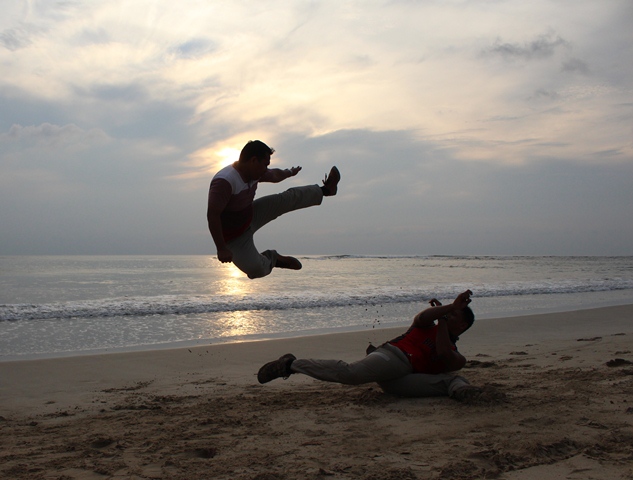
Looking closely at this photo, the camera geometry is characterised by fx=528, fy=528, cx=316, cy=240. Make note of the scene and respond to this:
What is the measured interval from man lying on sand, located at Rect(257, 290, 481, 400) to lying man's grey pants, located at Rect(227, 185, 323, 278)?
102 centimetres

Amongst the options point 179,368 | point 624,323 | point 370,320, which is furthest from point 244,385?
point 624,323

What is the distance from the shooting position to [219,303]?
15367 mm

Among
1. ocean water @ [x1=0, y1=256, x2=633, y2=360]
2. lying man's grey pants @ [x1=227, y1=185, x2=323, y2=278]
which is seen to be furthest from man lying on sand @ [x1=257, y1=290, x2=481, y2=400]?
ocean water @ [x1=0, y1=256, x2=633, y2=360]

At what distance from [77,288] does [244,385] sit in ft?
58.8

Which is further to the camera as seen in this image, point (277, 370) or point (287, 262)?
point (287, 262)

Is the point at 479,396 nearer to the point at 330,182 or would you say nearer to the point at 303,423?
the point at 303,423

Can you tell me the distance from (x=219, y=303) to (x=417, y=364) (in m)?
10.8

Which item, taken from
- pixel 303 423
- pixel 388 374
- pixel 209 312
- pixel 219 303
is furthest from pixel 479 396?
pixel 219 303

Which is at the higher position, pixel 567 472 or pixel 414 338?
pixel 414 338

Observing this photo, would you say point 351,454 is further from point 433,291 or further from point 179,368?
point 433,291

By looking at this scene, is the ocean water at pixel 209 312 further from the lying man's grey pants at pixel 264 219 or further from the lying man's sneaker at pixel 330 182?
the lying man's sneaker at pixel 330 182

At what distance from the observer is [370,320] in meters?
12.7

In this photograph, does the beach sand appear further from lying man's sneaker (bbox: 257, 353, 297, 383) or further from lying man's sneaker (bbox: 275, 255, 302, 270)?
lying man's sneaker (bbox: 275, 255, 302, 270)

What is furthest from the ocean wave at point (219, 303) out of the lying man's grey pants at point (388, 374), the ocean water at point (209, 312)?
the lying man's grey pants at point (388, 374)
